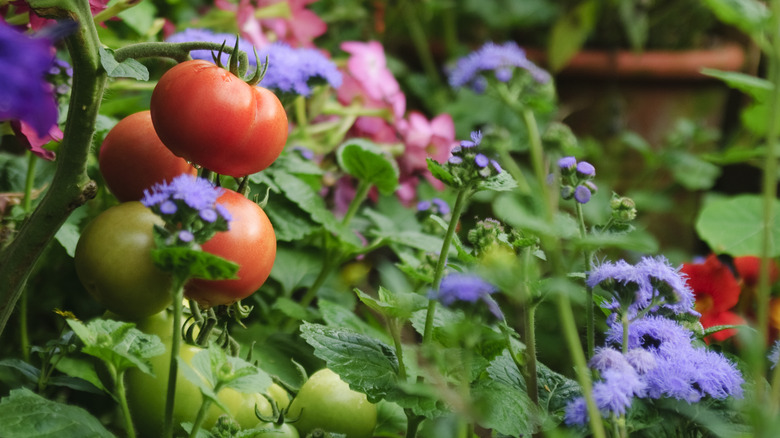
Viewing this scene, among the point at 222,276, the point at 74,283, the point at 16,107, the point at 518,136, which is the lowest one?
the point at 74,283

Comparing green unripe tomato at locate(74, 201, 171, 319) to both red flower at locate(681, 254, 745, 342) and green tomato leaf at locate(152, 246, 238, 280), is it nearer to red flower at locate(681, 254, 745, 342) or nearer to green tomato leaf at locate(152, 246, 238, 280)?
green tomato leaf at locate(152, 246, 238, 280)

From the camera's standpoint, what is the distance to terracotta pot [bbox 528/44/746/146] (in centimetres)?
193

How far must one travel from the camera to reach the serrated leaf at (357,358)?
1.89ft

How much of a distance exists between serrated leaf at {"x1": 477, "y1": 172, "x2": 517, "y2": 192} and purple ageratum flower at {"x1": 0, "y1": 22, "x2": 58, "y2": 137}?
12.6 inches

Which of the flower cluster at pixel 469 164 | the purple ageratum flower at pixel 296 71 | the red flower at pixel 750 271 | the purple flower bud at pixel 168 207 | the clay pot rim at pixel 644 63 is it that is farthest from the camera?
the clay pot rim at pixel 644 63

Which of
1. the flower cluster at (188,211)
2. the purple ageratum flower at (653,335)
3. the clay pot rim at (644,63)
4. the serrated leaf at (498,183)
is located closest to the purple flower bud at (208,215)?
the flower cluster at (188,211)

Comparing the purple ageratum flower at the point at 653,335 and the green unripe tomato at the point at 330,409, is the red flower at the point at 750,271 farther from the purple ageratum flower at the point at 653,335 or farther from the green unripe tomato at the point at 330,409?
the green unripe tomato at the point at 330,409

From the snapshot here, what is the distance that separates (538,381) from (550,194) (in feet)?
0.72

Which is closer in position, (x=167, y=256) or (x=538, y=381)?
(x=167, y=256)

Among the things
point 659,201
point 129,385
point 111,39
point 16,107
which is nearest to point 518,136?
point 659,201

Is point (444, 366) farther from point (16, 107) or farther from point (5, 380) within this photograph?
point (5, 380)

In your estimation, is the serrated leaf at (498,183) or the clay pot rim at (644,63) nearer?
the serrated leaf at (498,183)

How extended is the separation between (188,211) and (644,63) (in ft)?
5.52

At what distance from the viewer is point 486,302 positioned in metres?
0.47
